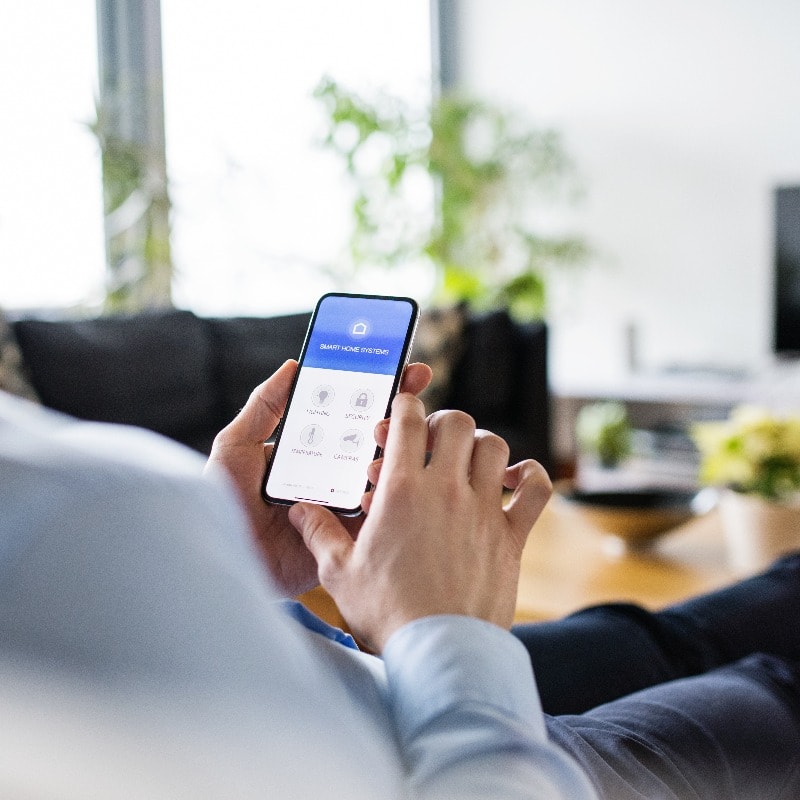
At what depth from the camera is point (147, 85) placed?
3637mm

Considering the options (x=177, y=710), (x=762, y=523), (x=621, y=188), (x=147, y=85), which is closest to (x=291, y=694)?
(x=177, y=710)

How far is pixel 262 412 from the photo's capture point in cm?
71

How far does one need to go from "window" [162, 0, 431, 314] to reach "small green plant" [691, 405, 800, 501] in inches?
86.3

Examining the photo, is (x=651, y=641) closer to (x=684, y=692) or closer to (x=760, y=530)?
(x=684, y=692)

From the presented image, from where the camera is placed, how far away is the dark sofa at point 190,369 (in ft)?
8.42

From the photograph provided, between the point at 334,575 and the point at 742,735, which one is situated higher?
the point at 334,575

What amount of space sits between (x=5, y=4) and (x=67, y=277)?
2.80ft

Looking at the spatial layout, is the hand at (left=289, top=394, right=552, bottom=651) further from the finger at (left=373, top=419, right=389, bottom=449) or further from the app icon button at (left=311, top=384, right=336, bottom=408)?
the app icon button at (left=311, top=384, right=336, bottom=408)

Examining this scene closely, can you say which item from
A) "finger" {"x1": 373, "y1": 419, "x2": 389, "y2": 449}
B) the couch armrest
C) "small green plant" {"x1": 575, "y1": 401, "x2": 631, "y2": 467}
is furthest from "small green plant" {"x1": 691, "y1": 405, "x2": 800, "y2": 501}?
"small green plant" {"x1": 575, "y1": 401, "x2": 631, "y2": 467}

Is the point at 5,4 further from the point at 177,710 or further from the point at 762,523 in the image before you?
the point at 177,710

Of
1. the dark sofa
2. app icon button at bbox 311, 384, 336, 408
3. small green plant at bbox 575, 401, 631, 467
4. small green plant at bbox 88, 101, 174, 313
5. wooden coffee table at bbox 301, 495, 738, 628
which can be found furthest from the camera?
small green plant at bbox 575, 401, 631, 467

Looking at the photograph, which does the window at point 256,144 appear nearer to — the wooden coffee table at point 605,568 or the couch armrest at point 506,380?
the couch armrest at point 506,380

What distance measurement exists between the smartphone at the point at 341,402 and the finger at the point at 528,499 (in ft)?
0.39

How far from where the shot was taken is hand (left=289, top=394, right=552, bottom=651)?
0.47 meters
